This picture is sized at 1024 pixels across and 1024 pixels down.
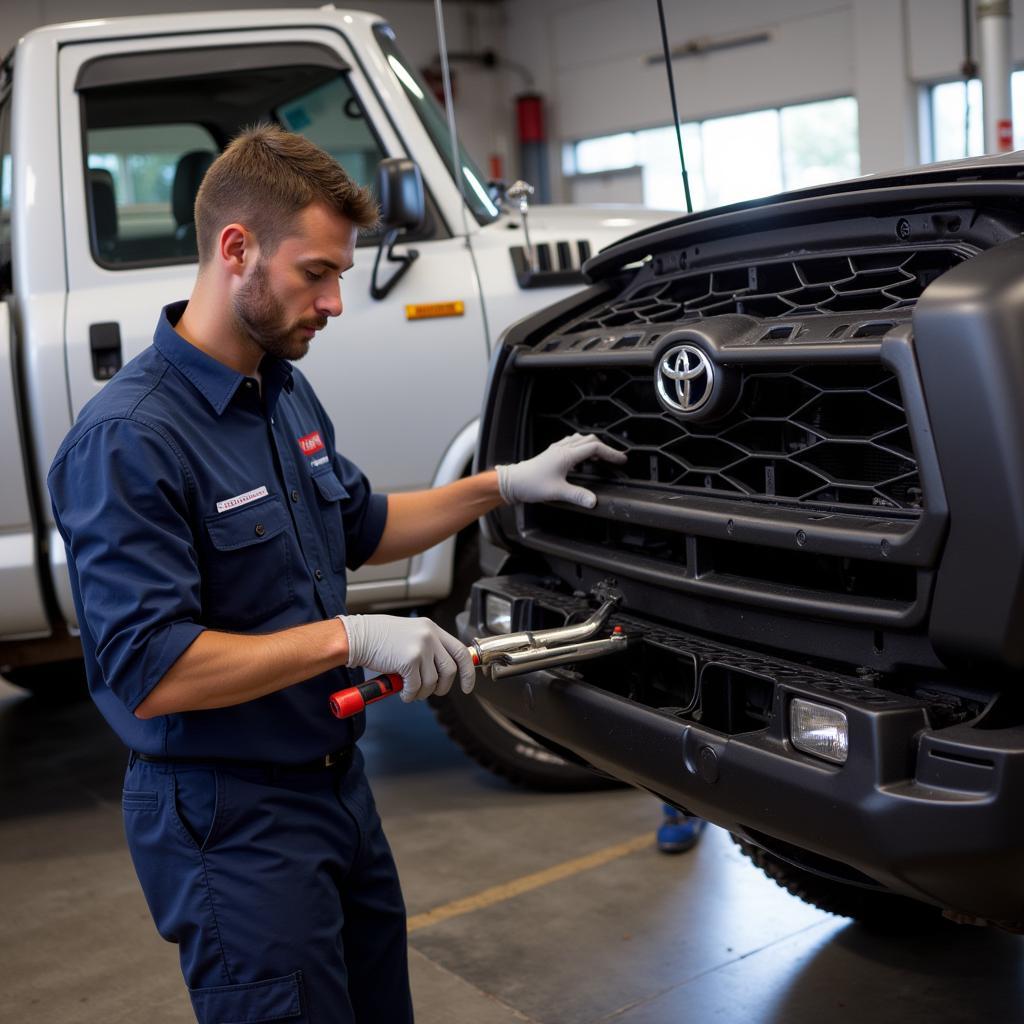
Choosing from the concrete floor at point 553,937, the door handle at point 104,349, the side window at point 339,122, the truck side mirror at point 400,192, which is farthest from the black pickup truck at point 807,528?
the side window at point 339,122

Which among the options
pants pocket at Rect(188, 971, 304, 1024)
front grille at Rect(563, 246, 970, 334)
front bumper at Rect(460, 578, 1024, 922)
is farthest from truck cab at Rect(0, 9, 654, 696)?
pants pocket at Rect(188, 971, 304, 1024)

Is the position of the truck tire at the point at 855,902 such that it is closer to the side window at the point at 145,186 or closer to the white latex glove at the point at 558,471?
the white latex glove at the point at 558,471

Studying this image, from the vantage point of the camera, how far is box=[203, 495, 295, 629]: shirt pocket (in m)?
1.99

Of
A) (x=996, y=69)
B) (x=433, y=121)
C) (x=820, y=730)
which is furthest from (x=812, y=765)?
(x=996, y=69)

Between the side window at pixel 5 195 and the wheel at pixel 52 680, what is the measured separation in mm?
1788

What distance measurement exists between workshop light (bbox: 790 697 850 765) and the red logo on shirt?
0.95m

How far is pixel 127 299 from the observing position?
12.1 ft

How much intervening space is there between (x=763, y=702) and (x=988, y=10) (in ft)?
14.7

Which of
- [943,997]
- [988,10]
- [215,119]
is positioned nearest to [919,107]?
[988,10]

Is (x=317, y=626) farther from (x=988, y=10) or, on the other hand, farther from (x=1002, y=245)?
(x=988, y=10)

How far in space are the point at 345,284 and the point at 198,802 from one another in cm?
212

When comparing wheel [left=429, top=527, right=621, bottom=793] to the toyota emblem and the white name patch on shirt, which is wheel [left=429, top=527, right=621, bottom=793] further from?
the white name patch on shirt

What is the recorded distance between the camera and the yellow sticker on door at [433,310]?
12.5ft

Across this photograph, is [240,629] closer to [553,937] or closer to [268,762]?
[268,762]
